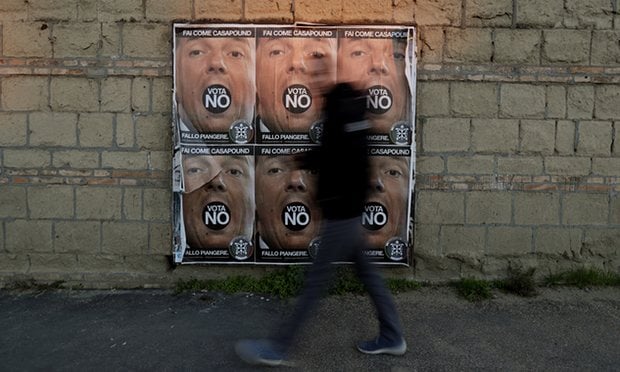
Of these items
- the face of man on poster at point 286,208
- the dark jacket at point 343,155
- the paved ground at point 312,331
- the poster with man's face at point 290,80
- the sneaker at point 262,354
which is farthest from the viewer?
the face of man on poster at point 286,208

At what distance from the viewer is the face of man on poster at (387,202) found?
519 cm

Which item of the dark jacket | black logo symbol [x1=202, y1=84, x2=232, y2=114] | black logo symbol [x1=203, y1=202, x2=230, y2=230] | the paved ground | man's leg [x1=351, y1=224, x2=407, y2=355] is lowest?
the paved ground

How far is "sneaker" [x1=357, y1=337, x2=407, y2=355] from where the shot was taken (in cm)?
395

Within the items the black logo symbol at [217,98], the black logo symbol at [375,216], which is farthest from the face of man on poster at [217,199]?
the black logo symbol at [375,216]

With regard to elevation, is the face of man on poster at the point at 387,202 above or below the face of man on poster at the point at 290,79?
below

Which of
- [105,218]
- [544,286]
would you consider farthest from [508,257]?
[105,218]

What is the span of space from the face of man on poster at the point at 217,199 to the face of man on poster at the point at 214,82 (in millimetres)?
330

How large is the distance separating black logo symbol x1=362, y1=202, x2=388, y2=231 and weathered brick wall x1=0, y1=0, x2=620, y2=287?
34 centimetres

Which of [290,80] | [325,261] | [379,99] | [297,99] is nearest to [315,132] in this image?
[297,99]

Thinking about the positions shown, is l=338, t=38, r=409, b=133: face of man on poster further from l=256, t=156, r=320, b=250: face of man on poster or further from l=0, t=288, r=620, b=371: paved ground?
l=0, t=288, r=620, b=371: paved ground

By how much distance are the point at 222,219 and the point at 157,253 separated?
0.70 meters

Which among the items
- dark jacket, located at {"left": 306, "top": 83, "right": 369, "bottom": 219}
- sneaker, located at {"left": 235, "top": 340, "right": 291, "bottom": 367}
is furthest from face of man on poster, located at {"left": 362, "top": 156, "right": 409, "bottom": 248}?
sneaker, located at {"left": 235, "top": 340, "right": 291, "bottom": 367}

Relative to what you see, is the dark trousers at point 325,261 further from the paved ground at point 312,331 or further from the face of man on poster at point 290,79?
the face of man on poster at point 290,79

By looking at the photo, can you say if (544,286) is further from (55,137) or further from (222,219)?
(55,137)
